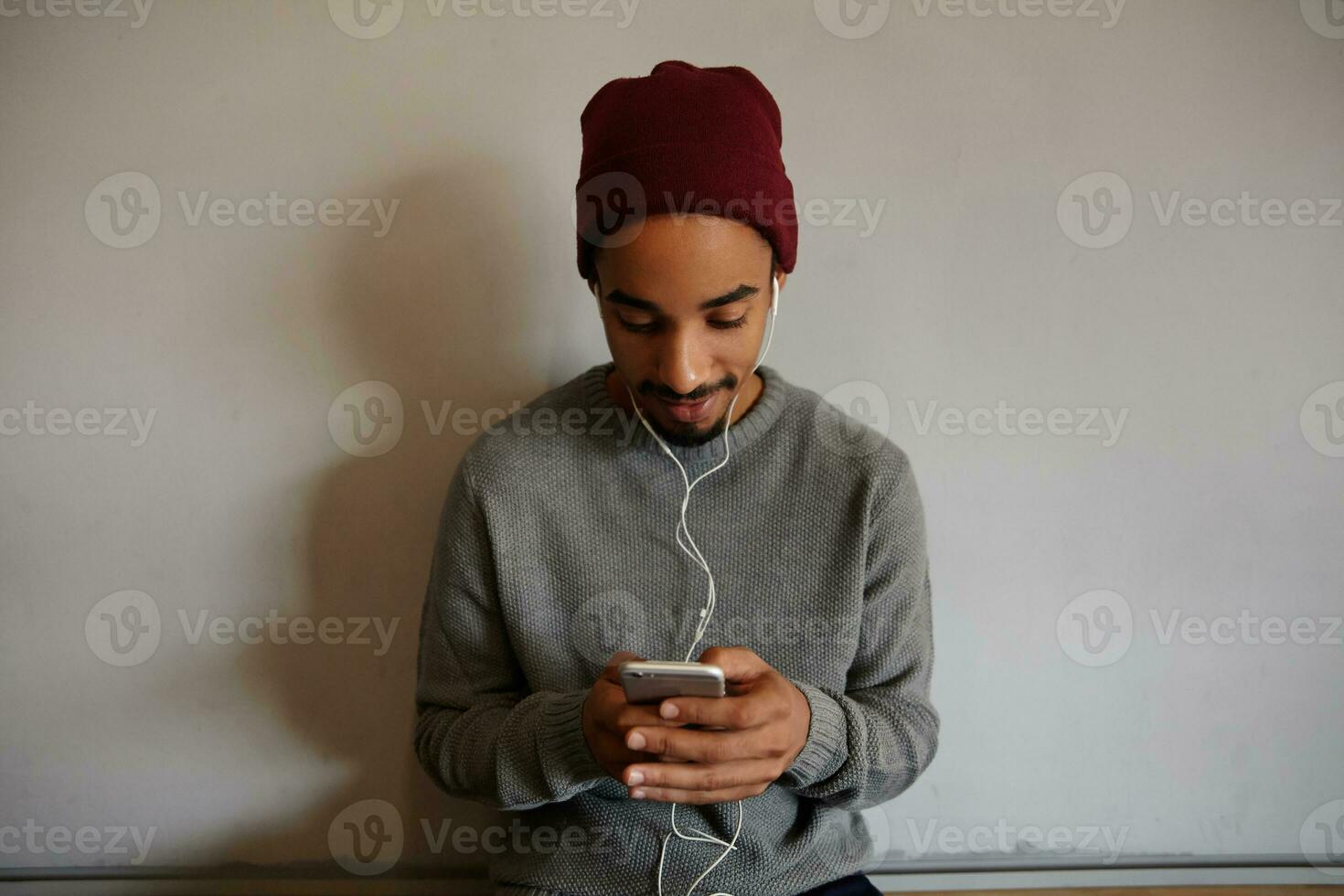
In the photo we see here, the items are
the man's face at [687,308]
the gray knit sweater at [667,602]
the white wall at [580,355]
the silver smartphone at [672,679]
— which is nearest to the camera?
the silver smartphone at [672,679]

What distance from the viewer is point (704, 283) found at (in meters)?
0.96

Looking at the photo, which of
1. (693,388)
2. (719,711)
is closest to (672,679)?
(719,711)

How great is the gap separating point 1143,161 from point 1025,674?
738 mm

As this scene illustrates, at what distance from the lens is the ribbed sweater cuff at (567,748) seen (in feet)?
3.20

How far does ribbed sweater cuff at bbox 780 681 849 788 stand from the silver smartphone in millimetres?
156

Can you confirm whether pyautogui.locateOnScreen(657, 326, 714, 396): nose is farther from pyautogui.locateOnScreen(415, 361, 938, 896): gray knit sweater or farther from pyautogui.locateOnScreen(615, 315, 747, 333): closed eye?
pyautogui.locateOnScreen(415, 361, 938, 896): gray knit sweater

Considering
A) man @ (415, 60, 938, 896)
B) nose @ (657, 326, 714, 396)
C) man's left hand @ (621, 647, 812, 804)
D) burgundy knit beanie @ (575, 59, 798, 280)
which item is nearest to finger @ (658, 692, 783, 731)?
man's left hand @ (621, 647, 812, 804)

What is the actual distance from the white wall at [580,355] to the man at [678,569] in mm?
210

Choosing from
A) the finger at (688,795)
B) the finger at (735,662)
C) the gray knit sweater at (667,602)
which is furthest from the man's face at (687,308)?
the finger at (688,795)

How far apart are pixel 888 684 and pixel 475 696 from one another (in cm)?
49

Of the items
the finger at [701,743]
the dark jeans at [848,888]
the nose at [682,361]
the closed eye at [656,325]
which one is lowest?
the dark jeans at [848,888]

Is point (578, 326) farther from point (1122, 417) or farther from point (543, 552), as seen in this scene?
point (1122, 417)

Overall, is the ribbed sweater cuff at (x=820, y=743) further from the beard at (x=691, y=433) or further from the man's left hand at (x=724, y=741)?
the beard at (x=691, y=433)

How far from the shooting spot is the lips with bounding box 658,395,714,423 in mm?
1036
